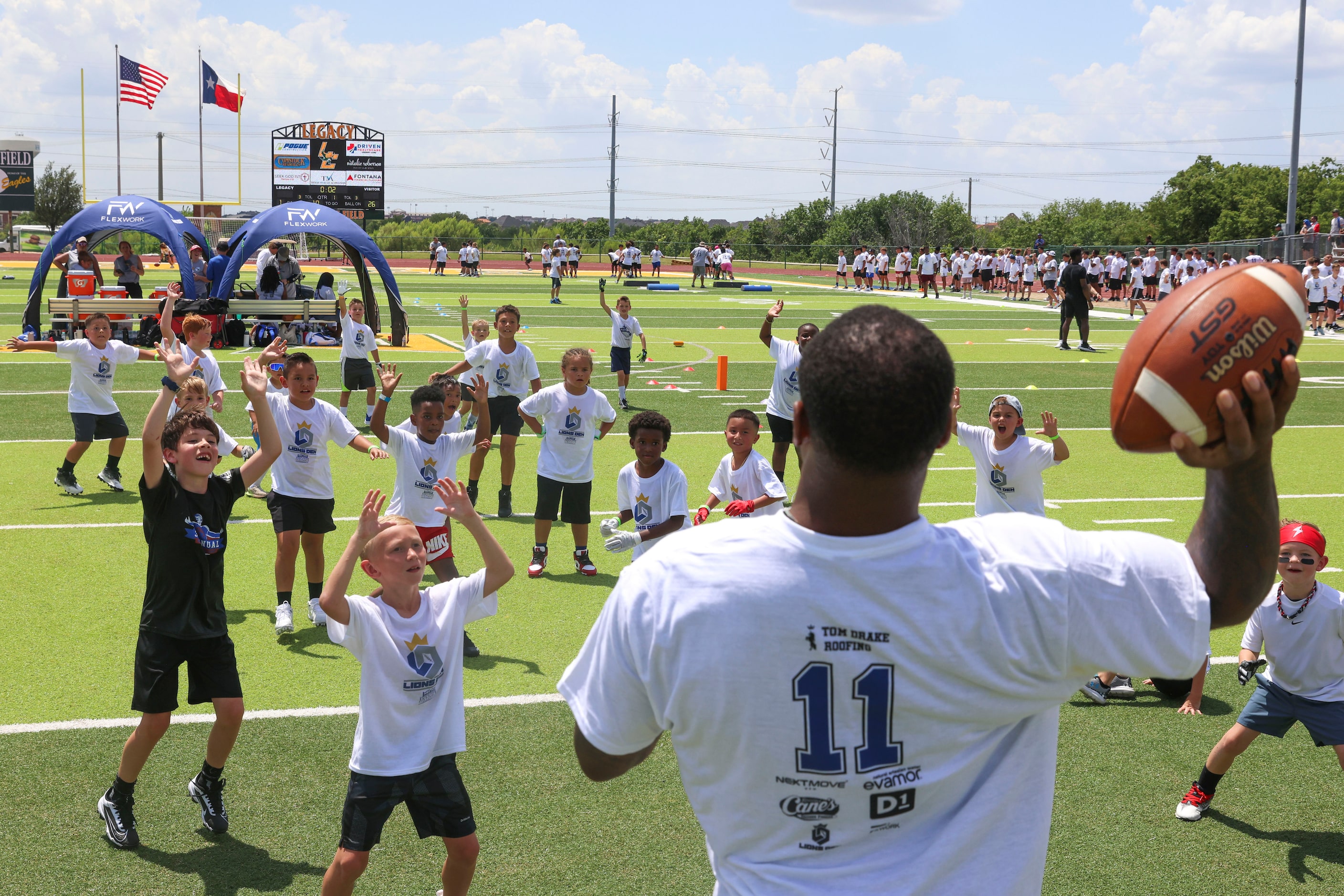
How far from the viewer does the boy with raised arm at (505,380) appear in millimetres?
12383

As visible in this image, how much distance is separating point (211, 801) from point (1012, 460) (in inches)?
208

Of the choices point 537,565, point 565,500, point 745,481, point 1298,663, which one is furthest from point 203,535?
point 1298,663

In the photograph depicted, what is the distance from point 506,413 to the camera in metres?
12.8

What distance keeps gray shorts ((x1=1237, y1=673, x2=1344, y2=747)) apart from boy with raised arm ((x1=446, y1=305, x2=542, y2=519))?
7998 millimetres

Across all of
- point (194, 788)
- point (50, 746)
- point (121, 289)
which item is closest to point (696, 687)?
point (194, 788)

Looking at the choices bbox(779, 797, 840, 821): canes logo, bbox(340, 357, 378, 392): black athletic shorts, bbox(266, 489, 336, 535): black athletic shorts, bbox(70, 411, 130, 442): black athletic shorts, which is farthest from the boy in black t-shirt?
bbox(340, 357, 378, 392): black athletic shorts

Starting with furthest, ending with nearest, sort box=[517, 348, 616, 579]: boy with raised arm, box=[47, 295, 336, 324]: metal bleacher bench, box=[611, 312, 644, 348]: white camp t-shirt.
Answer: box=[47, 295, 336, 324]: metal bleacher bench
box=[611, 312, 644, 348]: white camp t-shirt
box=[517, 348, 616, 579]: boy with raised arm

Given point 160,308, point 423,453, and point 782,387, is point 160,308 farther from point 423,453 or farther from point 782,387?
point 423,453

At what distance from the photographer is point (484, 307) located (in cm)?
3834

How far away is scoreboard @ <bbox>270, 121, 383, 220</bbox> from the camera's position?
52.9 metres

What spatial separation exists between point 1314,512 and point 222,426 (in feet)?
45.1

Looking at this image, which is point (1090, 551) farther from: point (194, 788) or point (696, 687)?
point (194, 788)

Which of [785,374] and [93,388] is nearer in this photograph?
[785,374]

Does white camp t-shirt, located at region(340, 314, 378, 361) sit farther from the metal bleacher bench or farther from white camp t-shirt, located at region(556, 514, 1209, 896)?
white camp t-shirt, located at region(556, 514, 1209, 896)
